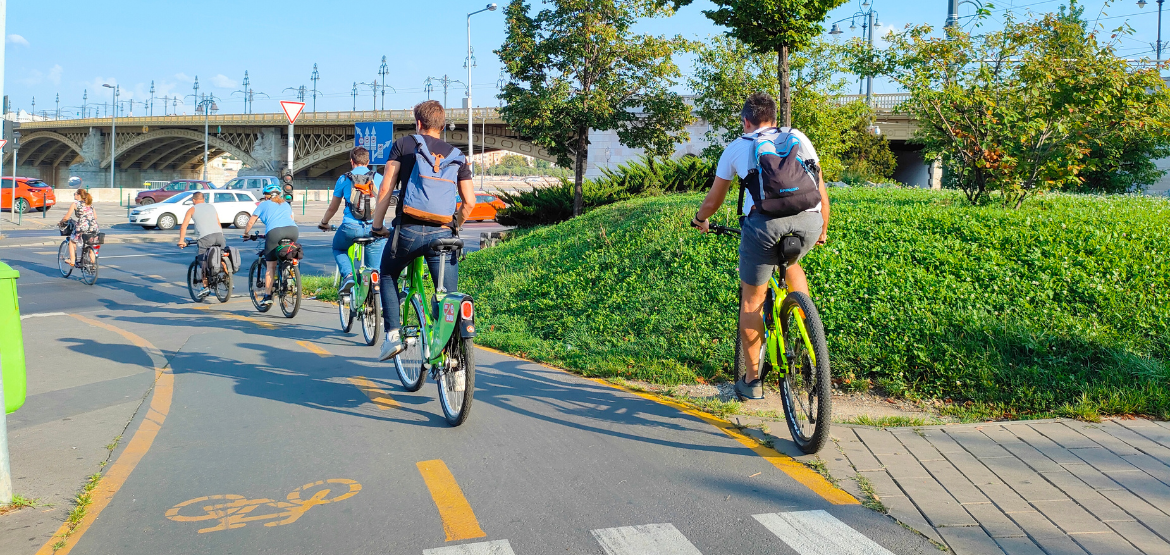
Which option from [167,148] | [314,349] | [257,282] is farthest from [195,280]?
[167,148]

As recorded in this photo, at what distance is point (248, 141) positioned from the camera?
79500mm

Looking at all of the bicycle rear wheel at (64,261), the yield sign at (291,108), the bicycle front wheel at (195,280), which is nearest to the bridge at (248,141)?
the yield sign at (291,108)

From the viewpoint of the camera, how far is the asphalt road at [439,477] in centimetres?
347

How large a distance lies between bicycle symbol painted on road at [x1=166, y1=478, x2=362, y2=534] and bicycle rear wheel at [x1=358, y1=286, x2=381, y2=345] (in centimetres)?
396

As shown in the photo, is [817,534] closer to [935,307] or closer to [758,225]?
[758,225]

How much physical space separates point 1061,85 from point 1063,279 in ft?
12.8

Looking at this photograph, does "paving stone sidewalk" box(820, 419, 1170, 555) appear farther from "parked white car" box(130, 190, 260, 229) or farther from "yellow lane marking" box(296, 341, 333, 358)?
"parked white car" box(130, 190, 260, 229)

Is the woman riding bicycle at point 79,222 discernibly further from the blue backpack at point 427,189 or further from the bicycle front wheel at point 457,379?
the bicycle front wheel at point 457,379

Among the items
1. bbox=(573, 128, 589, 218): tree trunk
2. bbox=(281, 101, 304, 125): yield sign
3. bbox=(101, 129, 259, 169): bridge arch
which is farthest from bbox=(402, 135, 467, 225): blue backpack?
bbox=(101, 129, 259, 169): bridge arch

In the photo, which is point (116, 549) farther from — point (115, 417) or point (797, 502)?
point (797, 502)

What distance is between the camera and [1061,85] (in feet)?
31.0

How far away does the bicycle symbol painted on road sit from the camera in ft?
12.1

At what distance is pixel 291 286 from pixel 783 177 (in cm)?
734

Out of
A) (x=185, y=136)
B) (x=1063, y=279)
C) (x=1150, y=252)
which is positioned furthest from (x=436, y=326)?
(x=185, y=136)
